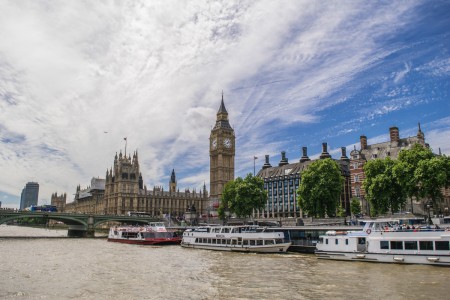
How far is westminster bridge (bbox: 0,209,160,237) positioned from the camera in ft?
301

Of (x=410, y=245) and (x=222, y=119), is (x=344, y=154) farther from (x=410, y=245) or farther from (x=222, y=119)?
(x=410, y=245)

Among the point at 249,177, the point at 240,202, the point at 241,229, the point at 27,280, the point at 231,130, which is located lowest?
the point at 27,280

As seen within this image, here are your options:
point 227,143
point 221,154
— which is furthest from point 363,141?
point 227,143

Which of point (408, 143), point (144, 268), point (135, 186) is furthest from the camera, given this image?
point (135, 186)

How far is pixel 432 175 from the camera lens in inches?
2136

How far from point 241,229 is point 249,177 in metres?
34.6

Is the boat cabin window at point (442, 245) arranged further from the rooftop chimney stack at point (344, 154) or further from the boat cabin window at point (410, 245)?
the rooftop chimney stack at point (344, 154)

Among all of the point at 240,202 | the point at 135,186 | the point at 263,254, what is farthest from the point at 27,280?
the point at 135,186

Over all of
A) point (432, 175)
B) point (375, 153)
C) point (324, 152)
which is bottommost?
point (432, 175)

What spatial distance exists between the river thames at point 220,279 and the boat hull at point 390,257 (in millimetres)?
961

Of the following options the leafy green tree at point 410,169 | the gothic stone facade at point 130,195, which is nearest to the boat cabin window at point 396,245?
the leafy green tree at point 410,169

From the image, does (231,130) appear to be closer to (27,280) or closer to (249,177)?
(249,177)

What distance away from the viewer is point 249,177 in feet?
311

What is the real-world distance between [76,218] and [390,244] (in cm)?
8277
